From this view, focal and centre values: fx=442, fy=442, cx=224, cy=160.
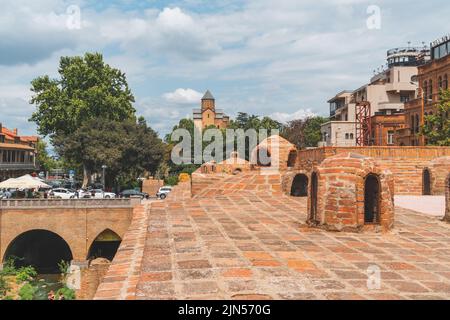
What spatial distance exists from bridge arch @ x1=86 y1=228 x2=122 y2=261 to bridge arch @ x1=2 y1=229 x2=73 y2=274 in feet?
8.81

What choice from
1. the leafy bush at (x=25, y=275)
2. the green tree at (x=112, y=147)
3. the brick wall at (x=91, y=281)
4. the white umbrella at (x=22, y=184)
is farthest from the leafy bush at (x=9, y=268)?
the green tree at (x=112, y=147)

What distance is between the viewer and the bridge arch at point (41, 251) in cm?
3109

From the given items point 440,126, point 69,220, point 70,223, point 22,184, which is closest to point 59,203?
point 69,220

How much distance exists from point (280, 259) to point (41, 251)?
3221 cm

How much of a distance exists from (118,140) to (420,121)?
88.5 feet

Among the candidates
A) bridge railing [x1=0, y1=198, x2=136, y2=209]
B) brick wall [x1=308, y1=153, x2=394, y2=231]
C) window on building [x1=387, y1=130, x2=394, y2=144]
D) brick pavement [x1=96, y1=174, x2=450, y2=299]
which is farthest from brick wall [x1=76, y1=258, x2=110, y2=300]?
window on building [x1=387, y1=130, x2=394, y2=144]

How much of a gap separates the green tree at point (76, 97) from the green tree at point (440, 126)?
99.3 feet

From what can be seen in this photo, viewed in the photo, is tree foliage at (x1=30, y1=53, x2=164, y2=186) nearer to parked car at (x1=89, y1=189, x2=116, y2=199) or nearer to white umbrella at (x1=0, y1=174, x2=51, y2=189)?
parked car at (x1=89, y1=189, x2=116, y2=199)

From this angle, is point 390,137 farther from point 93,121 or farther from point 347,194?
point 347,194

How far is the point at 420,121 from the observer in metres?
35.5

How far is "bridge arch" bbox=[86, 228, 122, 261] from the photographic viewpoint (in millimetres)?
29047

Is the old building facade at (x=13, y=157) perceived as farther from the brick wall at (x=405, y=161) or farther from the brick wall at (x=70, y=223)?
the brick wall at (x=405, y=161)
